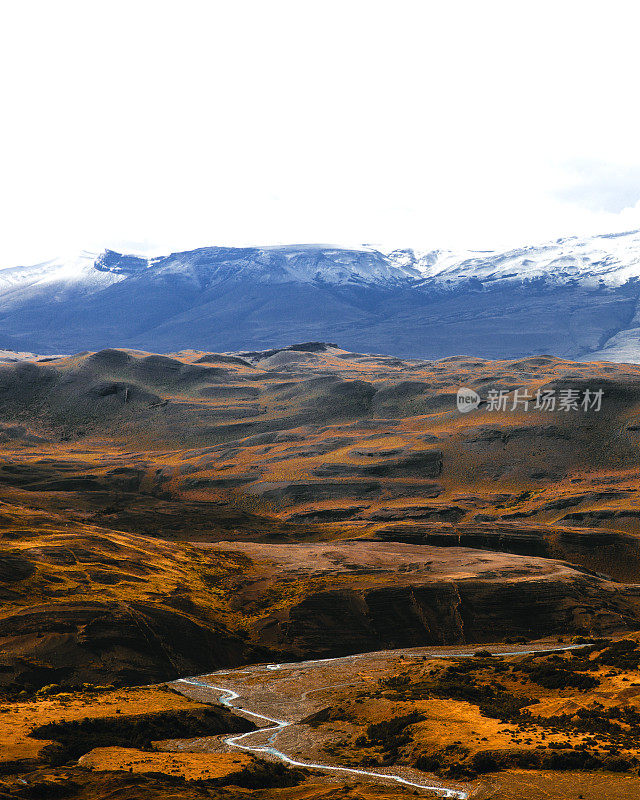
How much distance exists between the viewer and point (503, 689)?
45656 millimetres

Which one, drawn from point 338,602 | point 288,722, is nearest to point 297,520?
point 338,602

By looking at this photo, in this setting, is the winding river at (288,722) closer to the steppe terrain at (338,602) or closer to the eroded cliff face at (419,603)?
the steppe terrain at (338,602)

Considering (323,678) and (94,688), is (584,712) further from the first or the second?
(94,688)

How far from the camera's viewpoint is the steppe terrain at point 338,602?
1316 inches

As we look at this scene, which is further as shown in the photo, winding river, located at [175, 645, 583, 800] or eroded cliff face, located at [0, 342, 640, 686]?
eroded cliff face, located at [0, 342, 640, 686]

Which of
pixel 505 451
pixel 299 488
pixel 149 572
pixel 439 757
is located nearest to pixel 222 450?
pixel 299 488

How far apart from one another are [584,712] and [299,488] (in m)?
87.0

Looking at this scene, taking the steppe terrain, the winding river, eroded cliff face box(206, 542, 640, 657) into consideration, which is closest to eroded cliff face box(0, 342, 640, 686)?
eroded cliff face box(206, 542, 640, 657)

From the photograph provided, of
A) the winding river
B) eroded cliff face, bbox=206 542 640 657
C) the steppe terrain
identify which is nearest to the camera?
the winding river

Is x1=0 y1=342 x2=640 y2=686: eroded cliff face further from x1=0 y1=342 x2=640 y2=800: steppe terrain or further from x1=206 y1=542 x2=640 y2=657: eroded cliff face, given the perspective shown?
x1=0 y1=342 x2=640 y2=800: steppe terrain

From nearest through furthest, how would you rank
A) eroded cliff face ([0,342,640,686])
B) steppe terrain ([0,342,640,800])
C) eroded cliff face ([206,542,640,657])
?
1. steppe terrain ([0,342,640,800])
2. eroded cliff face ([0,342,640,686])
3. eroded cliff face ([206,542,640,657])

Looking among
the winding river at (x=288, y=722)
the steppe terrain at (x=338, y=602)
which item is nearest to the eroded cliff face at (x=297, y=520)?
the steppe terrain at (x=338, y=602)

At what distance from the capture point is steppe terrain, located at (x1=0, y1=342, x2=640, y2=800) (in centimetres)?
3344

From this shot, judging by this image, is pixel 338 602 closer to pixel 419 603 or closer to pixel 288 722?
pixel 419 603
